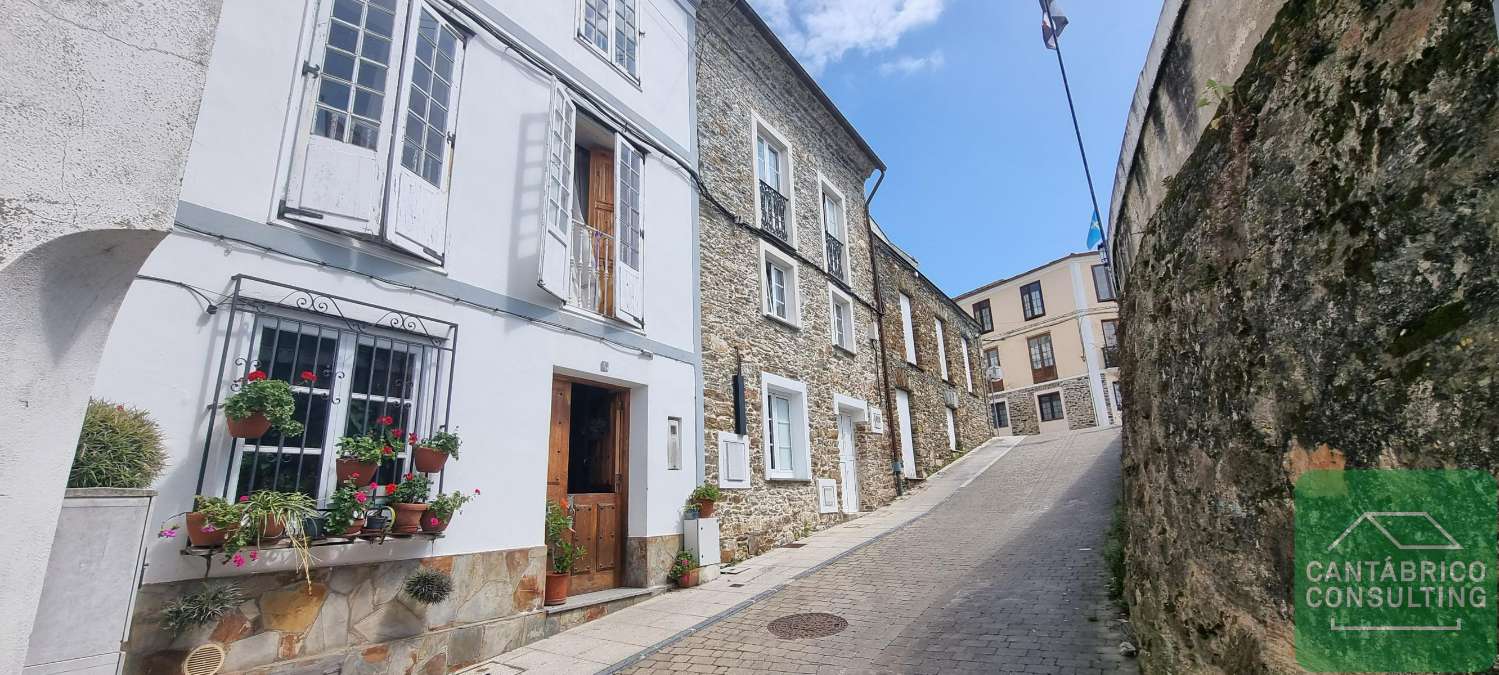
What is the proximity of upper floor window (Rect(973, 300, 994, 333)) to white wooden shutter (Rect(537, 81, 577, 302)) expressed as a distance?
95.2ft

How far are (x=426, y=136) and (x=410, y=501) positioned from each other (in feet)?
Answer: 10.3

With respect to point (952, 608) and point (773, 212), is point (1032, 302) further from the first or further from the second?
point (952, 608)

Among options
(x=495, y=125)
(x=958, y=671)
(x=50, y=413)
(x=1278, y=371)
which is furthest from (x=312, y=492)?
(x=1278, y=371)

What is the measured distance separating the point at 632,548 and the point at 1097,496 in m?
8.34

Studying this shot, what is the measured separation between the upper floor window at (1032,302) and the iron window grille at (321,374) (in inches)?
1180

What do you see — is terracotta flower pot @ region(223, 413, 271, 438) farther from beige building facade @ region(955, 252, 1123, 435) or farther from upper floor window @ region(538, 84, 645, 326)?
beige building facade @ region(955, 252, 1123, 435)

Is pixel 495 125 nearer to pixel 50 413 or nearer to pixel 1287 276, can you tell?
pixel 50 413

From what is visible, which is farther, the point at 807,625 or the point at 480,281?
the point at 480,281

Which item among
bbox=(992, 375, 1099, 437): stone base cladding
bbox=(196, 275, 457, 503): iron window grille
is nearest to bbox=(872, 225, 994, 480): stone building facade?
bbox=(992, 375, 1099, 437): stone base cladding

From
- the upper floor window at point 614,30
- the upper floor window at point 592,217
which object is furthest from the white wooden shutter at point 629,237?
the upper floor window at point 614,30

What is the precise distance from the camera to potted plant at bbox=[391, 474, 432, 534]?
14.9ft

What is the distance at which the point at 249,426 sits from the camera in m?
3.88

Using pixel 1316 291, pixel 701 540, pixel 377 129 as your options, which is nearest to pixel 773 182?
pixel 701 540

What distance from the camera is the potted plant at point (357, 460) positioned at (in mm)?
4355
